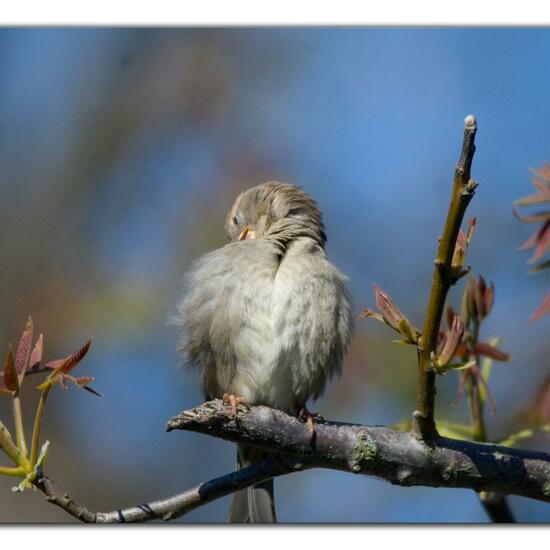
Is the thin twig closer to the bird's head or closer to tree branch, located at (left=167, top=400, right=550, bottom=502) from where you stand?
tree branch, located at (left=167, top=400, right=550, bottom=502)

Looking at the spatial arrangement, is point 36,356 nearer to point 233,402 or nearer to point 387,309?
point 233,402

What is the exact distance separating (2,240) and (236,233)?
0.71 metres

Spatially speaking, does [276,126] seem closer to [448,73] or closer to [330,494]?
[448,73]

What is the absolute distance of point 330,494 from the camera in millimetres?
2354

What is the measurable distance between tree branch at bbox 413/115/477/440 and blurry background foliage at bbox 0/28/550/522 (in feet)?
3.06

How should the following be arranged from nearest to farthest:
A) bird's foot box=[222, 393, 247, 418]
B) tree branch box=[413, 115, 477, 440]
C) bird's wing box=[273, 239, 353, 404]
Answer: tree branch box=[413, 115, 477, 440] < bird's foot box=[222, 393, 247, 418] < bird's wing box=[273, 239, 353, 404]

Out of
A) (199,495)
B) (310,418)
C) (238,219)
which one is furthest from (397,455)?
(238,219)

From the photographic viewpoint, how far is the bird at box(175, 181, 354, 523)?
2.13 metres

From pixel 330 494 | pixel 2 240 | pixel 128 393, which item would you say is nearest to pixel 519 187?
pixel 330 494

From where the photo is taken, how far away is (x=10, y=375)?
1.39m

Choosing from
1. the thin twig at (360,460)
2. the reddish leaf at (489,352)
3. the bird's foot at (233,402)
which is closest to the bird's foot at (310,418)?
the thin twig at (360,460)

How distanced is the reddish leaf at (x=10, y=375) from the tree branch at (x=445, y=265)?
65 centimetres

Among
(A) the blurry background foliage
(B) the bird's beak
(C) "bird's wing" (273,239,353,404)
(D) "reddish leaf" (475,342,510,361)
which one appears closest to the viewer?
(D) "reddish leaf" (475,342,510,361)

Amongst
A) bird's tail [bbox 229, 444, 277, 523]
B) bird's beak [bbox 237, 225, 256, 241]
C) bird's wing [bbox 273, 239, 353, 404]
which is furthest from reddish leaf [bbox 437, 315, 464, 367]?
bird's beak [bbox 237, 225, 256, 241]
